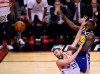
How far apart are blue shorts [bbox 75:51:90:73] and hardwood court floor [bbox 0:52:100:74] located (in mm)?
2244

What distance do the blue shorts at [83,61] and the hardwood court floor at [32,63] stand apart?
2244 millimetres

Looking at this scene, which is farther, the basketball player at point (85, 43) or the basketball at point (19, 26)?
the basketball at point (19, 26)

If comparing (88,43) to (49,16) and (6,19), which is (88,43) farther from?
(49,16)

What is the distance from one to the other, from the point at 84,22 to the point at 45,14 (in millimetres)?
5149

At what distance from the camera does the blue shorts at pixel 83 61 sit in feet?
18.5

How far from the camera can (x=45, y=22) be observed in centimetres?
1060

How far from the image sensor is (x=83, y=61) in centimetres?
569

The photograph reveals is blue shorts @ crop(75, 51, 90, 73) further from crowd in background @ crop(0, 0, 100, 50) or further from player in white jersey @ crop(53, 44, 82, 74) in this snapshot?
crowd in background @ crop(0, 0, 100, 50)

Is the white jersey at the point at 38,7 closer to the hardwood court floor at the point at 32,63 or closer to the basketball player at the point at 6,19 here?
the basketball player at the point at 6,19

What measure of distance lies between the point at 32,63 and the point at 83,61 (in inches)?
135

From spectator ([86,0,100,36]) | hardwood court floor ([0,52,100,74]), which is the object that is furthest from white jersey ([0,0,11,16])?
spectator ([86,0,100,36])

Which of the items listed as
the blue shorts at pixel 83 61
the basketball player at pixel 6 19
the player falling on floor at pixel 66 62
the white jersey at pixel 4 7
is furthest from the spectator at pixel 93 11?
the player falling on floor at pixel 66 62

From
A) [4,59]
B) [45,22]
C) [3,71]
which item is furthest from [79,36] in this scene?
[45,22]

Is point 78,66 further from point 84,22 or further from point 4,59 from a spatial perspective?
point 4,59
